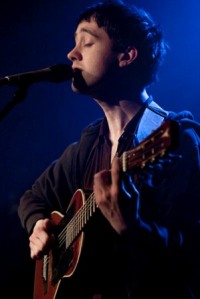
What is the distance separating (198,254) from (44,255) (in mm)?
852

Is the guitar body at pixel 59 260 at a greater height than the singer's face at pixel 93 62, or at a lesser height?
lesser

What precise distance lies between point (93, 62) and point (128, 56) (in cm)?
24

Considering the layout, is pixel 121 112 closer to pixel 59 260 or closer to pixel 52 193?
pixel 52 193

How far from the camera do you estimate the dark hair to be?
232 centimetres

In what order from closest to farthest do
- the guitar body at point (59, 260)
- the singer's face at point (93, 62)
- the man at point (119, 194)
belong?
1. the man at point (119, 194)
2. the guitar body at point (59, 260)
3. the singer's face at point (93, 62)

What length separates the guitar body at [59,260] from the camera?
1826mm

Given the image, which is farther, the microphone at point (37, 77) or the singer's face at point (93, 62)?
the singer's face at point (93, 62)

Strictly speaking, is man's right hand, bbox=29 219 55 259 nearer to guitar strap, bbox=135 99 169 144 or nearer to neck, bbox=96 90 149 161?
neck, bbox=96 90 149 161

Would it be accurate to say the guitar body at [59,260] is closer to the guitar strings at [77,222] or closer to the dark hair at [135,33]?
the guitar strings at [77,222]

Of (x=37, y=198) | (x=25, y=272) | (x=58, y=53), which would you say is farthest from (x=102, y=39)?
(x=25, y=272)

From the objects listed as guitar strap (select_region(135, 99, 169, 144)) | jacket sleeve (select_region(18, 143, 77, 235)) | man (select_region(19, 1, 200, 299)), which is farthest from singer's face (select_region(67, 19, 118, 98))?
jacket sleeve (select_region(18, 143, 77, 235))

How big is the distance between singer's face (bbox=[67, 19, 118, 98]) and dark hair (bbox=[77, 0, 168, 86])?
0.06 m

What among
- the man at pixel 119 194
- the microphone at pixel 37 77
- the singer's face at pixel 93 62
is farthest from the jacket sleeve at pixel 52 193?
the microphone at pixel 37 77

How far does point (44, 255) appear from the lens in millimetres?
2184
